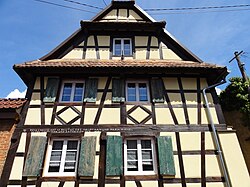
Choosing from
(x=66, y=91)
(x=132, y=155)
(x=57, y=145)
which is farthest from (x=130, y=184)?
(x=66, y=91)

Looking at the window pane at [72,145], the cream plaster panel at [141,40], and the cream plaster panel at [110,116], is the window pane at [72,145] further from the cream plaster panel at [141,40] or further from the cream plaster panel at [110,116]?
the cream plaster panel at [141,40]

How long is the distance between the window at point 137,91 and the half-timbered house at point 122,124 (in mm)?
44

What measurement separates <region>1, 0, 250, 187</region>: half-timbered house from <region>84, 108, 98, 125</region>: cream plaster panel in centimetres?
4

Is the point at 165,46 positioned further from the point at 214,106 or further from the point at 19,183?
the point at 19,183

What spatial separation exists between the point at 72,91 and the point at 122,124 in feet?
8.54

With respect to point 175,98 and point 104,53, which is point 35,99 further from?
point 175,98

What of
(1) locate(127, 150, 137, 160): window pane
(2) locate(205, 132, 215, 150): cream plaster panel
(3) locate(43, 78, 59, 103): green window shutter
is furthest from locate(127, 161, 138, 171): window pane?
(3) locate(43, 78, 59, 103): green window shutter

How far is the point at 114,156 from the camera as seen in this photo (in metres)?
6.63

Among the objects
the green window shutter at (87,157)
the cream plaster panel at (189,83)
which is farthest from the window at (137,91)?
A: the green window shutter at (87,157)

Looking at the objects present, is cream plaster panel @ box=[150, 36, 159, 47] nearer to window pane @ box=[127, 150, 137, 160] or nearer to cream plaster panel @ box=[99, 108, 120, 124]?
cream plaster panel @ box=[99, 108, 120, 124]

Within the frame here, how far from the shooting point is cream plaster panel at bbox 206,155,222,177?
6.51m

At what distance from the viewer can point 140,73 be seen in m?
8.34

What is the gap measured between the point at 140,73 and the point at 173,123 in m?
2.52

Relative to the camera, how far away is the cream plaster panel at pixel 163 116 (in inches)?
293
